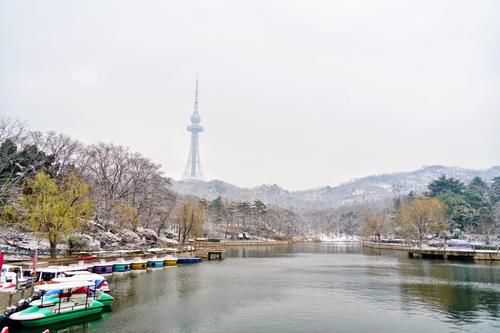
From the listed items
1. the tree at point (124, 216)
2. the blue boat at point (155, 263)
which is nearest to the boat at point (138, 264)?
the blue boat at point (155, 263)

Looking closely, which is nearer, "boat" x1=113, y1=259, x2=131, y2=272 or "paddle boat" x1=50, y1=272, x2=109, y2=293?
"paddle boat" x1=50, y1=272, x2=109, y2=293

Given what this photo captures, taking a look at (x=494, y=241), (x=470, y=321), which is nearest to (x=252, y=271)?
(x=470, y=321)

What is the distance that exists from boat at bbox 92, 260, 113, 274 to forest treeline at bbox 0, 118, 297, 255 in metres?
4.95

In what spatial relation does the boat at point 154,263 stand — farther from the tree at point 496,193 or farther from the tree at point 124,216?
the tree at point 496,193

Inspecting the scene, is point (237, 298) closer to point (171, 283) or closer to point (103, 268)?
point (171, 283)

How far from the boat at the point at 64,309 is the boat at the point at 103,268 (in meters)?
18.8

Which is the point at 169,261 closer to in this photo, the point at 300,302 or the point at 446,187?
the point at 300,302

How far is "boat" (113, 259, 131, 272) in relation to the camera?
46.3 m

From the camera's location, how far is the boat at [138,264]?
4977cm

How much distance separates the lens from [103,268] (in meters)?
43.9

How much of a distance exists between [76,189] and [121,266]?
1137 cm

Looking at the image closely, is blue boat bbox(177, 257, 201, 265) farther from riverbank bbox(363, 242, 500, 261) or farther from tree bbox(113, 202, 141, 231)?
riverbank bbox(363, 242, 500, 261)

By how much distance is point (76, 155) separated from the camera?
65625 millimetres

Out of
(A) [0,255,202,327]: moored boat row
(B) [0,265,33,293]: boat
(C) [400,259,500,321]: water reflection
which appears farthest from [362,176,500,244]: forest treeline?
(B) [0,265,33,293]: boat
